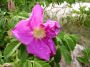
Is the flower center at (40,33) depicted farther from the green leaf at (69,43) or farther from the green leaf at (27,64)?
the green leaf at (69,43)

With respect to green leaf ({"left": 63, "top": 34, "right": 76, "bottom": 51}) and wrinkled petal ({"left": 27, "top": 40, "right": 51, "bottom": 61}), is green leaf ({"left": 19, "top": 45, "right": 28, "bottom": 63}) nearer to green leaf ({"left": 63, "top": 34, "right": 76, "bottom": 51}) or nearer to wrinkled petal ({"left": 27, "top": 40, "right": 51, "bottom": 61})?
wrinkled petal ({"left": 27, "top": 40, "right": 51, "bottom": 61})

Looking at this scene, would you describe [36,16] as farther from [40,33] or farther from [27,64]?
[27,64]

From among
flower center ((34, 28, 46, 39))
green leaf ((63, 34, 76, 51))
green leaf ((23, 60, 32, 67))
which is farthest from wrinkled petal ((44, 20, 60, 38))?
green leaf ((63, 34, 76, 51))

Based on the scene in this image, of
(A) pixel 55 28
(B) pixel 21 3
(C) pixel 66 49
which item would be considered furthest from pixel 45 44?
(B) pixel 21 3

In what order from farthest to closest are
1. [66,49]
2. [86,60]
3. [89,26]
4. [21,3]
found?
[89,26], [21,3], [86,60], [66,49]

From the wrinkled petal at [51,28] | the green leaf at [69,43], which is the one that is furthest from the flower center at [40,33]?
the green leaf at [69,43]

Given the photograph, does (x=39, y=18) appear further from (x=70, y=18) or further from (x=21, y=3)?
(x=70, y=18)
